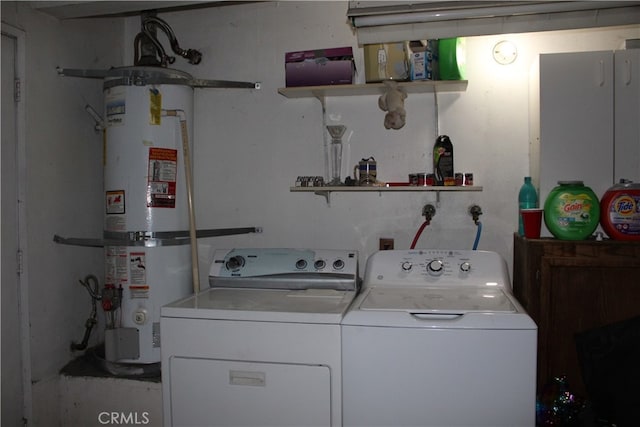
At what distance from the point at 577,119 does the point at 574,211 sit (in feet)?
1.37

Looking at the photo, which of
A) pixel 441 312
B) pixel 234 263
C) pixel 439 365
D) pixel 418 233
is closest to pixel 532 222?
pixel 418 233

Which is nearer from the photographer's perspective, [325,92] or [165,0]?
[165,0]

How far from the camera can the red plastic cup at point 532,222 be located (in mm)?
2020

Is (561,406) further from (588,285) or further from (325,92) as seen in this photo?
(325,92)

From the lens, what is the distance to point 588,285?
1921mm

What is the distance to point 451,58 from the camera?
220 centimetres

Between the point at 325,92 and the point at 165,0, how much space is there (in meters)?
0.84

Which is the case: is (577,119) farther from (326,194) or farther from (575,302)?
(326,194)

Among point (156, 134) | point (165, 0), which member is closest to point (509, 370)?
Result: point (156, 134)

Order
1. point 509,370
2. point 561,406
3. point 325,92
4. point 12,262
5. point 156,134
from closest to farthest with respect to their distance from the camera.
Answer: point 509,370
point 561,406
point 12,262
point 156,134
point 325,92

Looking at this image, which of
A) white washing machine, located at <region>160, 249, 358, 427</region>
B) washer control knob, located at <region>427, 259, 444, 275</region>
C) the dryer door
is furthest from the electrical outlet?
the dryer door

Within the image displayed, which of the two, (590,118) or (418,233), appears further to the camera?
(418,233)

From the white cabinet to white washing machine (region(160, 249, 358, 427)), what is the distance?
3.87 feet

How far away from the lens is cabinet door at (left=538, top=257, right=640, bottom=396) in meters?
1.89
